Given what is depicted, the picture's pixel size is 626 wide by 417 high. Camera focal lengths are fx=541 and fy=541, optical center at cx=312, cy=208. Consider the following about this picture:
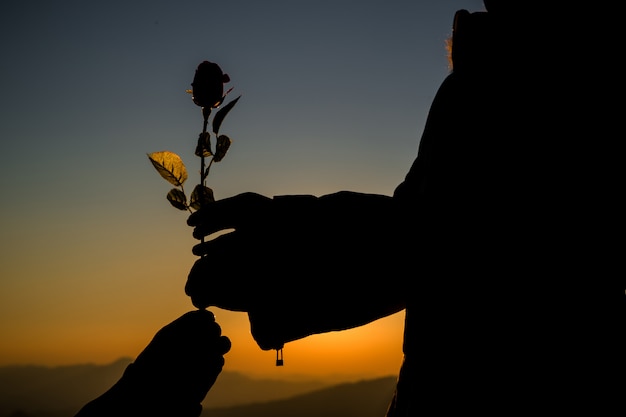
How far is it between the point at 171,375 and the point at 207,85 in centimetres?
178

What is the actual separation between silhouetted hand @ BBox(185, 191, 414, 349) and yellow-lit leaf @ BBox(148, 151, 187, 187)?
910mm

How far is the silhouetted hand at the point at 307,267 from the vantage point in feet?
8.86

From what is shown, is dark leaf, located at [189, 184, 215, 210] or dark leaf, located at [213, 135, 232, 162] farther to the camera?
dark leaf, located at [213, 135, 232, 162]

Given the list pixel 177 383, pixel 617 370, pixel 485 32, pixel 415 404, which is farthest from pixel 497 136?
pixel 177 383

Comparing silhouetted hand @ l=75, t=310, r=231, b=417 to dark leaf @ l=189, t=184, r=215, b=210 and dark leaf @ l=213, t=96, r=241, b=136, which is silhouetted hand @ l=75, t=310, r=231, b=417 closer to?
dark leaf @ l=189, t=184, r=215, b=210

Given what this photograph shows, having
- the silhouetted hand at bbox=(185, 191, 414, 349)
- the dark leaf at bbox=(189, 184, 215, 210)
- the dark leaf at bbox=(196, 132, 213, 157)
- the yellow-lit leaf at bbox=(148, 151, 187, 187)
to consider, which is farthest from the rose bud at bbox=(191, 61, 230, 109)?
the silhouetted hand at bbox=(185, 191, 414, 349)

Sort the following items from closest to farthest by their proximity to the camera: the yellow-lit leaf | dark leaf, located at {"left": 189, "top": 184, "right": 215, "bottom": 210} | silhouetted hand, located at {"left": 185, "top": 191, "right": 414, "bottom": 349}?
silhouetted hand, located at {"left": 185, "top": 191, "right": 414, "bottom": 349} → dark leaf, located at {"left": 189, "top": 184, "right": 215, "bottom": 210} → the yellow-lit leaf

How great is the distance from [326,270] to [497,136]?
1.04 m

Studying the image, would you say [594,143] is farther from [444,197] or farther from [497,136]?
[444,197]

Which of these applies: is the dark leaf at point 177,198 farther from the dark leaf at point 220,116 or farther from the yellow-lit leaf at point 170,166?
the dark leaf at point 220,116

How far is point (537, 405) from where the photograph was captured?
89.7 inches

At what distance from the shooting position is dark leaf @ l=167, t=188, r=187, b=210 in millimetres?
3441

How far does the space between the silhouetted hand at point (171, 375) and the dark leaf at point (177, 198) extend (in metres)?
0.74

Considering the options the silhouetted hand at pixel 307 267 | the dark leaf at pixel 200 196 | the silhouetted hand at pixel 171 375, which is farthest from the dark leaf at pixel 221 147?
the silhouetted hand at pixel 171 375
